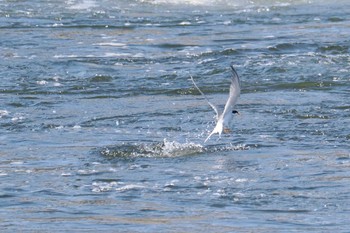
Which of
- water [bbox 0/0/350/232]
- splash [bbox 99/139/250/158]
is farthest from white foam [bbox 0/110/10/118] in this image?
splash [bbox 99/139/250/158]

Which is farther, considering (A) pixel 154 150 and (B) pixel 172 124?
(B) pixel 172 124

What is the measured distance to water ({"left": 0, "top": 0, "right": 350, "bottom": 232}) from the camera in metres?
8.32

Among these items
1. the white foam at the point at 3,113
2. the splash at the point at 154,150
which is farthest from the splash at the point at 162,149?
the white foam at the point at 3,113

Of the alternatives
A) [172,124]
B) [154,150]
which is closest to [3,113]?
[172,124]

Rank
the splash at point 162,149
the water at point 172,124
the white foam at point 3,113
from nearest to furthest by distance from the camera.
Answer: the water at point 172,124
the splash at point 162,149
the white foam at point 3,113

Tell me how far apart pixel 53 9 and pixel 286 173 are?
1389cm

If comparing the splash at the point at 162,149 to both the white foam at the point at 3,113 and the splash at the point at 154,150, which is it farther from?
the white foam at the point at 3,113

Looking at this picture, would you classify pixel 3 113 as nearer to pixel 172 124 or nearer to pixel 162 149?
pixel 172 124

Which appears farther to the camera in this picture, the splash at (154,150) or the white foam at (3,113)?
the white foam at (3,113)

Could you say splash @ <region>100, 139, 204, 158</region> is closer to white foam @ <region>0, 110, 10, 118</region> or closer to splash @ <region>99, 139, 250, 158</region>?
splash @ <region>99, 139, 250, 158</region>

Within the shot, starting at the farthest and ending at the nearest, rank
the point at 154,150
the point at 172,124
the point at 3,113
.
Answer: the point at 3,113
the point at 172,124
the point at 154,150

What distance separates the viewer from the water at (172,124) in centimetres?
832

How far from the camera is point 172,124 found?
11914mm

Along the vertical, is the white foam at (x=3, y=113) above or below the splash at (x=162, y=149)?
below
